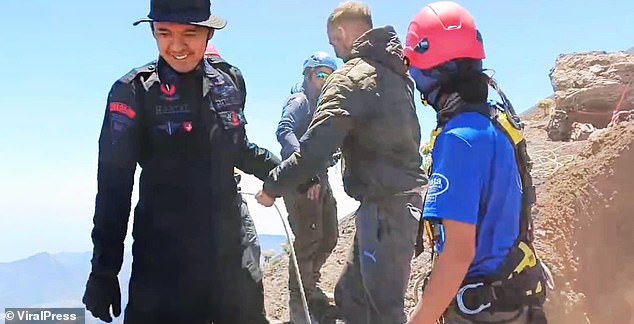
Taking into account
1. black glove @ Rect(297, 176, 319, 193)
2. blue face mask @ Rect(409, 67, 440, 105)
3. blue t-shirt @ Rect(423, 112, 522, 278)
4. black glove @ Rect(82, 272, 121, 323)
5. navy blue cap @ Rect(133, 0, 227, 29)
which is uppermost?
navy blue cap @ Rect(133, 0, 227, 29)

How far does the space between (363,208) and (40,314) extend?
2316 mm

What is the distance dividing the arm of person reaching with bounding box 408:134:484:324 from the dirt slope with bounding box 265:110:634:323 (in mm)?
4656

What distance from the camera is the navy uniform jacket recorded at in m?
3.04

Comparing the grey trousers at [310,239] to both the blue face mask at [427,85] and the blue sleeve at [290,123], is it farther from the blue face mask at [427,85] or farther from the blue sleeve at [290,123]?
the blue face mask at [427,85]

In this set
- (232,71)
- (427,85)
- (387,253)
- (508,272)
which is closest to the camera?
(508,272)

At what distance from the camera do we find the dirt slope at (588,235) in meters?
7.48

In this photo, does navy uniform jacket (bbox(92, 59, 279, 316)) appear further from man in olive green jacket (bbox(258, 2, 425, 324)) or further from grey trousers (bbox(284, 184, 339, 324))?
grey trousers (bbox(284, 184, 339, 324))

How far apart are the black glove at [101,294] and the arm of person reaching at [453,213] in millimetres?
1301

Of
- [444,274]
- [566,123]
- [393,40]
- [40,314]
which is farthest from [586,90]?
[444,274]

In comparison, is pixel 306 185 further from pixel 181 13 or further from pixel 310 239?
pixel 310 239

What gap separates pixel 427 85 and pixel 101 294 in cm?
155

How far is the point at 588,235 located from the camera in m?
8.08
